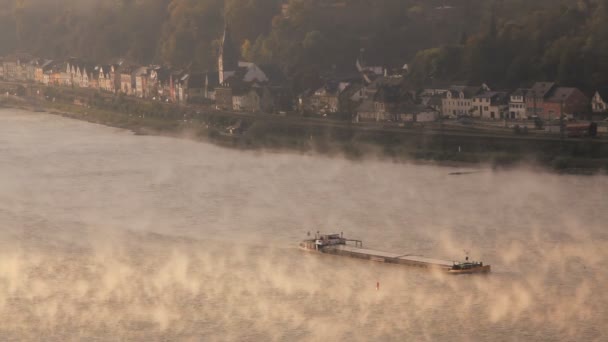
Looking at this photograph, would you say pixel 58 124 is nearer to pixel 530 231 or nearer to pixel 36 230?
pixel 36 230

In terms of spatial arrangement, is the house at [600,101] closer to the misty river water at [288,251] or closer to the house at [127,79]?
→ the misty river water at [288,251]

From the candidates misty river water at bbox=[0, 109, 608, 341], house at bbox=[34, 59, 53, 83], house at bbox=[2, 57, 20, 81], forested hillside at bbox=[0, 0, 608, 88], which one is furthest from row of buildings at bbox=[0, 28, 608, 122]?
house at bbox=[2, 57, 20, 81]

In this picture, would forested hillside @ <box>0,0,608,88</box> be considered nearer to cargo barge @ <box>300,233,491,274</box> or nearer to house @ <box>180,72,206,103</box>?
house @ <box>180,72,206,103</box>

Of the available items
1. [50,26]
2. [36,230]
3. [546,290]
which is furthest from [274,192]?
[50,26]

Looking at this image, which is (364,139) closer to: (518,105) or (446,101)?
(446,101)

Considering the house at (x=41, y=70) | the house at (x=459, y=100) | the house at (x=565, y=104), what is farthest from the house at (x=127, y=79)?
the house at (x=565, y=104)
